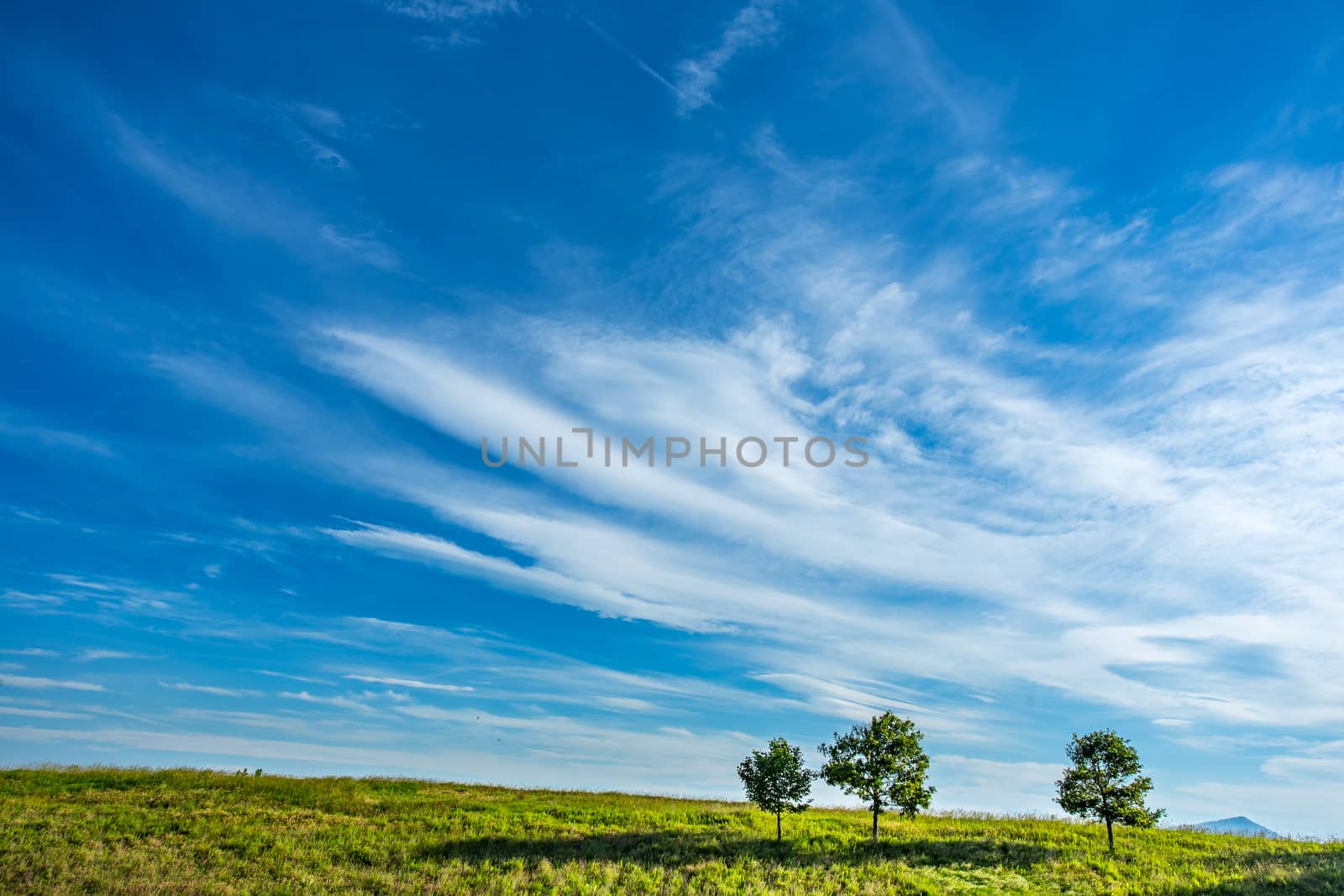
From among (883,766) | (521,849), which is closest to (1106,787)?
(883,766)

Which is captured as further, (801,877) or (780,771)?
(780,771)

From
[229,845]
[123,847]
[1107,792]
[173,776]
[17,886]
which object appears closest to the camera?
[17,886]

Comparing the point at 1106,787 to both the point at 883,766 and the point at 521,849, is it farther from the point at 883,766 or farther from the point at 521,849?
the point at 521,849

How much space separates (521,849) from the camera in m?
39.0

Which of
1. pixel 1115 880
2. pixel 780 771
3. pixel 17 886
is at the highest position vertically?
pixel 780 771

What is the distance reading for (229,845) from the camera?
35.8 meters

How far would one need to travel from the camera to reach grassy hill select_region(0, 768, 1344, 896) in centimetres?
3216

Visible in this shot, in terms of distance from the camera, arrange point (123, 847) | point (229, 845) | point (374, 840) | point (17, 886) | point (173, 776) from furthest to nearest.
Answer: point (173, 776) → point (374, 840) → point (229, 845) → point (123, 847) → point (17, 886)

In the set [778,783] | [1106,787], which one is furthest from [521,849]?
[1106,787]

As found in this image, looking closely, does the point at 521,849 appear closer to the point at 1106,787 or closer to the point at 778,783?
the point at 778,783

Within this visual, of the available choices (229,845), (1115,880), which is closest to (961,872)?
(1115,880)

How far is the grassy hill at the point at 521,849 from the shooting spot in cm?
3216

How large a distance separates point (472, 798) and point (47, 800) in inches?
956

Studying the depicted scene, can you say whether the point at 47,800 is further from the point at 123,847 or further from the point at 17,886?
the point at 17,886
